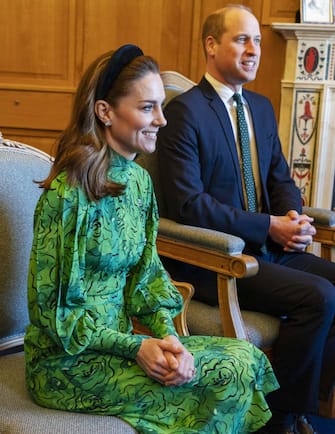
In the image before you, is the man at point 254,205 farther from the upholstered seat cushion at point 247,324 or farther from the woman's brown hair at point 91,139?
the woman's brown hair at point 91,139

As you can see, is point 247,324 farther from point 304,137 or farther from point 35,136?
point 35,136

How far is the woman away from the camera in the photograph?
4.51 feet

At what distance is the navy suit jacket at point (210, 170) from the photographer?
2.24 metres

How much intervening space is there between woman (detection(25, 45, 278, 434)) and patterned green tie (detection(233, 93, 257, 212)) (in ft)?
3.01

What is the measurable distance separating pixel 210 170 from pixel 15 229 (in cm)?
88

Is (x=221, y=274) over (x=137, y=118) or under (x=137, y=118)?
under

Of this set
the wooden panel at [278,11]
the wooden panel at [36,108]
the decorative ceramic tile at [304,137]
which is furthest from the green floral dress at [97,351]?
the wooden panel at [36,108]

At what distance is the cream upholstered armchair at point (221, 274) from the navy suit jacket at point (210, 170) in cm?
11

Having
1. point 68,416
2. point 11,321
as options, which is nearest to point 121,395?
point 68,416

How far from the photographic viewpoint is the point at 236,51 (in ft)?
8.02

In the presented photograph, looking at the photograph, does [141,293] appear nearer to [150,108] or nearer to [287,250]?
[150,108]

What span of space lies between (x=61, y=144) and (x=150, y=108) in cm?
21

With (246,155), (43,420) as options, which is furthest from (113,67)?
(246,155)

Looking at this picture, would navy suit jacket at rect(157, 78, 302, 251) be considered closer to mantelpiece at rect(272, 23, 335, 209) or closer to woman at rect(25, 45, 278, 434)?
woman at rect(25, 45, 278, 434)
